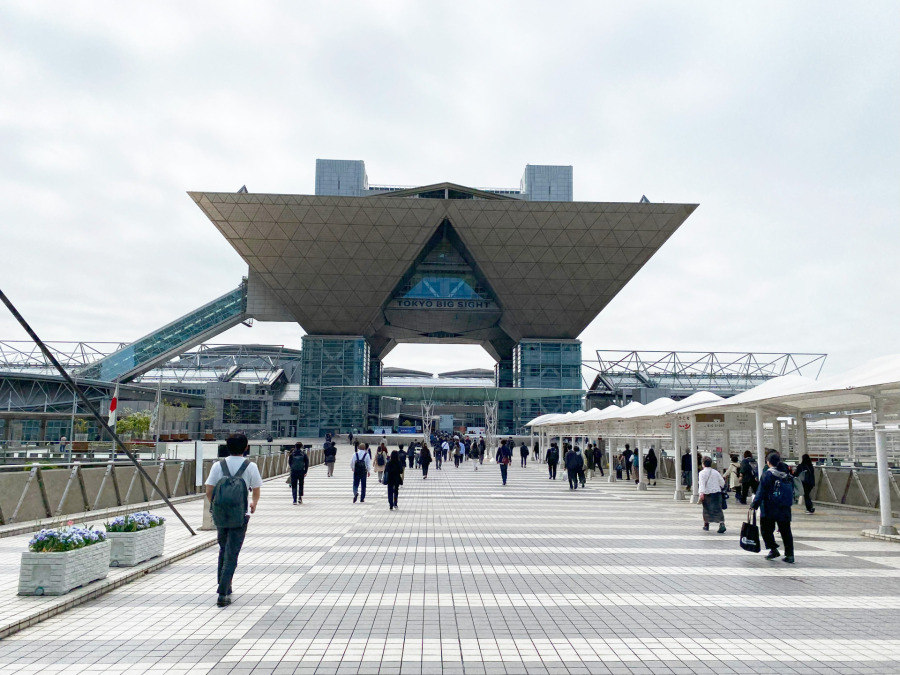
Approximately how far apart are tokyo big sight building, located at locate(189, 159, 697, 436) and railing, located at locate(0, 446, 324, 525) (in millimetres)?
40474

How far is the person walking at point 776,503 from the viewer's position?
1012cm

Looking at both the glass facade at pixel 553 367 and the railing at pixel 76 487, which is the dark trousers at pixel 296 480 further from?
the glass facade at pixel 553 367

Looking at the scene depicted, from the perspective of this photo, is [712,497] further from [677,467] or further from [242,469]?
[242,469]

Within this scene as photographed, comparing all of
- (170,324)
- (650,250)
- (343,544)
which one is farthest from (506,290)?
(343,544)

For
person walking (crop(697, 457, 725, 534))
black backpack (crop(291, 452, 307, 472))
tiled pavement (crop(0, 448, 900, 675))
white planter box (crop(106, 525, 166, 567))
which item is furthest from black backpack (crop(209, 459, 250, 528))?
black backpack (crop(291, 452, 307, 472))

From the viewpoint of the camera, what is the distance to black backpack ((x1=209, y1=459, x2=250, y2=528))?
23.3 feet

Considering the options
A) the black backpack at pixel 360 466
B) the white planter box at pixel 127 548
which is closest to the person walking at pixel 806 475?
the black backpack at pixel 360 466

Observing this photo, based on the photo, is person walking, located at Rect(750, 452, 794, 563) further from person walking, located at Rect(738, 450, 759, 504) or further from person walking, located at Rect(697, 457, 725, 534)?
person walking, located at Rect(738, 450, 759, 504)

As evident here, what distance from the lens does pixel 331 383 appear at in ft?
219

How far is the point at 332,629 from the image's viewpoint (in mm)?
6297

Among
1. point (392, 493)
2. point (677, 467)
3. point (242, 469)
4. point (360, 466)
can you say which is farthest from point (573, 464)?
point (242, 469)

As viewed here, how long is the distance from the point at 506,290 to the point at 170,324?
3190 centimetres

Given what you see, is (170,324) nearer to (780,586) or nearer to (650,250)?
(650,250)

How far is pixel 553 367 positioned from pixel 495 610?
2426 inches
